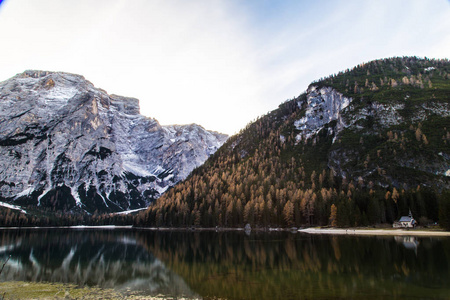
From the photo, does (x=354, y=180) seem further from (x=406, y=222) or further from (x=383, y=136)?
(x=406, y=222)

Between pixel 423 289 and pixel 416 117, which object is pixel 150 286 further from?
pixel 416 117

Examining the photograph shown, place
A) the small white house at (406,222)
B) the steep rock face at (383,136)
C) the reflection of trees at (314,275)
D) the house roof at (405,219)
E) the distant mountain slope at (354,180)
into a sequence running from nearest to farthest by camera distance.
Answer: the reflection of trees at (314,275)
the small white house at (406,222)
the house roof at (405,219)
the distant mountain slope at (354,180)
the steep rock face at (383,136)

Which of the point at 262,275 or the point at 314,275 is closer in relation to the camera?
the point at 314,275

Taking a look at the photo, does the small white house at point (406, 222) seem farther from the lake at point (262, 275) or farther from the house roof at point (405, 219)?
the lake at point (262, 275)

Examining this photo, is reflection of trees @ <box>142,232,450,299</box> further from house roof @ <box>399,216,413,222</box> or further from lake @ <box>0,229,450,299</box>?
house roof @ <box>399,216,413,222</box>

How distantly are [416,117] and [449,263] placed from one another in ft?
539

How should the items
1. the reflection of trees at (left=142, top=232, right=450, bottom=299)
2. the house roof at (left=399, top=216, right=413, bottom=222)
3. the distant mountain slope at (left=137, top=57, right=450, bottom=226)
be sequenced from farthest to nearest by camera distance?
the distant mountain slope at (left=137, top=57, right=450, bottom=226)
the house roof at (left=399, top=216, right=413, bottom=222)
the reflection of trees at (left=142, top=232, right=450, bottom=299)

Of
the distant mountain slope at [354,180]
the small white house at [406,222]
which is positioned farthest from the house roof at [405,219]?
the distant mountain slope at [354,180]

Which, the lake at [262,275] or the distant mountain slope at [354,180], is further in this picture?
the distant mountain slope at [354,180]

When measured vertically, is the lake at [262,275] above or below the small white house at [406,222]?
below

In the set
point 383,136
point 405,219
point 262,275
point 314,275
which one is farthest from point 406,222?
point 262,275

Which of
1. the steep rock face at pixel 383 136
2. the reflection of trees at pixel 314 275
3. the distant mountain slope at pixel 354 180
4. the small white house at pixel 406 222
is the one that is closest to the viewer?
the reflection of trees at pixel 314 275

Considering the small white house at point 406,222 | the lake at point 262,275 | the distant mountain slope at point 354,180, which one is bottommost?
the lake at point 262,275

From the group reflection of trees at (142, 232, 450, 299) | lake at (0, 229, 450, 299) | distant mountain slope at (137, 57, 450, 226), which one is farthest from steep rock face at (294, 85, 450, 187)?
lake at (0, 229, 450, 299)
